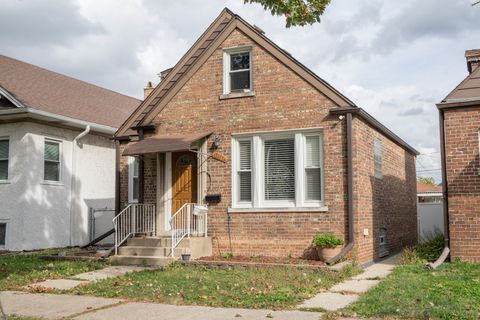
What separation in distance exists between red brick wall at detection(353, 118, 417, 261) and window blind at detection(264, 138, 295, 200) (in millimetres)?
1562

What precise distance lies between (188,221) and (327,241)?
3384 millimetres

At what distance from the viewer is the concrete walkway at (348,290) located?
797cm

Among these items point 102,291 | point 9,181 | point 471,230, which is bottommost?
point 102,291

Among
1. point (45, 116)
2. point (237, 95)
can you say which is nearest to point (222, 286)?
point (237, 95)

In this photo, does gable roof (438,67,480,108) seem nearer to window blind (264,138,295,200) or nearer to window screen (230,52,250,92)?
window blind (264,138,295,200)

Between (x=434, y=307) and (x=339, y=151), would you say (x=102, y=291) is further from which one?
(x=339, y=151)

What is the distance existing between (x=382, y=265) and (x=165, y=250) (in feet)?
16.5

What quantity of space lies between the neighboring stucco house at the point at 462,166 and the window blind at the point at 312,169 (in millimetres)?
2772

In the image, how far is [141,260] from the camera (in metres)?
12.9

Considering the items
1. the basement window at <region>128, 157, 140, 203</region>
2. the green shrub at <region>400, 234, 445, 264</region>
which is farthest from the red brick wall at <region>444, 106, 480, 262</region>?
the basement window at <region>128, 157, 140, 203</region>

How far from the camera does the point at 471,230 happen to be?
11.8 metres

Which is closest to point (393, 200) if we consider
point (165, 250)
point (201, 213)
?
point (201, 213)

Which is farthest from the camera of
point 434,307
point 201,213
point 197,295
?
point 201,213

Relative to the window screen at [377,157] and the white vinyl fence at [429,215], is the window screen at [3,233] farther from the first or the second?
the white vinyl fence at [429,215]
